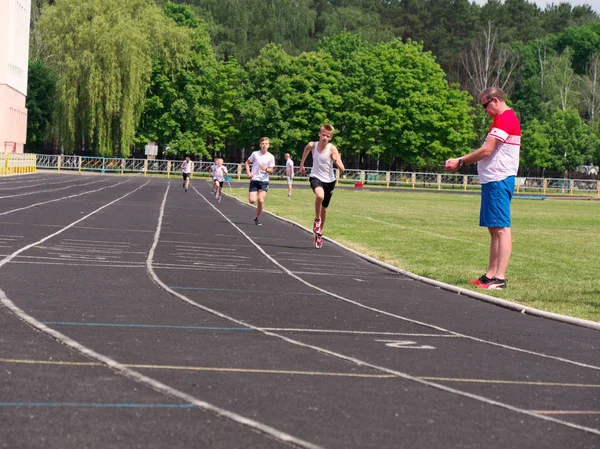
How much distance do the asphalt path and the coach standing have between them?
908 mm

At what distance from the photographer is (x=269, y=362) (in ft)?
23.3

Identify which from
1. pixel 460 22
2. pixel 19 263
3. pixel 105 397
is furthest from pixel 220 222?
pixel 460 22

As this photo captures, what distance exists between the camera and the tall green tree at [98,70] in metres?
71.4

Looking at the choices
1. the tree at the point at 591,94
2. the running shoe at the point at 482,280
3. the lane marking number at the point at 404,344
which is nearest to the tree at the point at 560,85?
the tree at the point at 591,94

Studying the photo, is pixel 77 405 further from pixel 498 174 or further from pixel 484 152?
pixel 498 174

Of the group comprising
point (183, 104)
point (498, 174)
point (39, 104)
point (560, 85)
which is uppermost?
point (560, 85)

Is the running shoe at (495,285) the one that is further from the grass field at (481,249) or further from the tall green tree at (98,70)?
the tall green tree at (98,70)

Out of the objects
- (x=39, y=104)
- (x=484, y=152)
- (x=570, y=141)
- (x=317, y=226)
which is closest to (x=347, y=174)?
(x=570, y=141)

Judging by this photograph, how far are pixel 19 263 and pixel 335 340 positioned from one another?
558cm

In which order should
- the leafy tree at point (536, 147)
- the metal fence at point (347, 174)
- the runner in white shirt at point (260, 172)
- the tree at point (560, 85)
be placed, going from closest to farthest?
the runner in white shirt at point (260, 172), the metal fence at point (347, 174), the leafy tree at point (536, 147), the tree at point (560, 85)

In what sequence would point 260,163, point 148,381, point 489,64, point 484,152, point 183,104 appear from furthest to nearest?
point 489,64
point 183,104
point 260,163
point 484,152
point 148,381

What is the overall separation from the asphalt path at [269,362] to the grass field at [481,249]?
1.11 metres

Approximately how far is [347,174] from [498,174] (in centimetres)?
7230

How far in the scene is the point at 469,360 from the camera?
7.72 m
